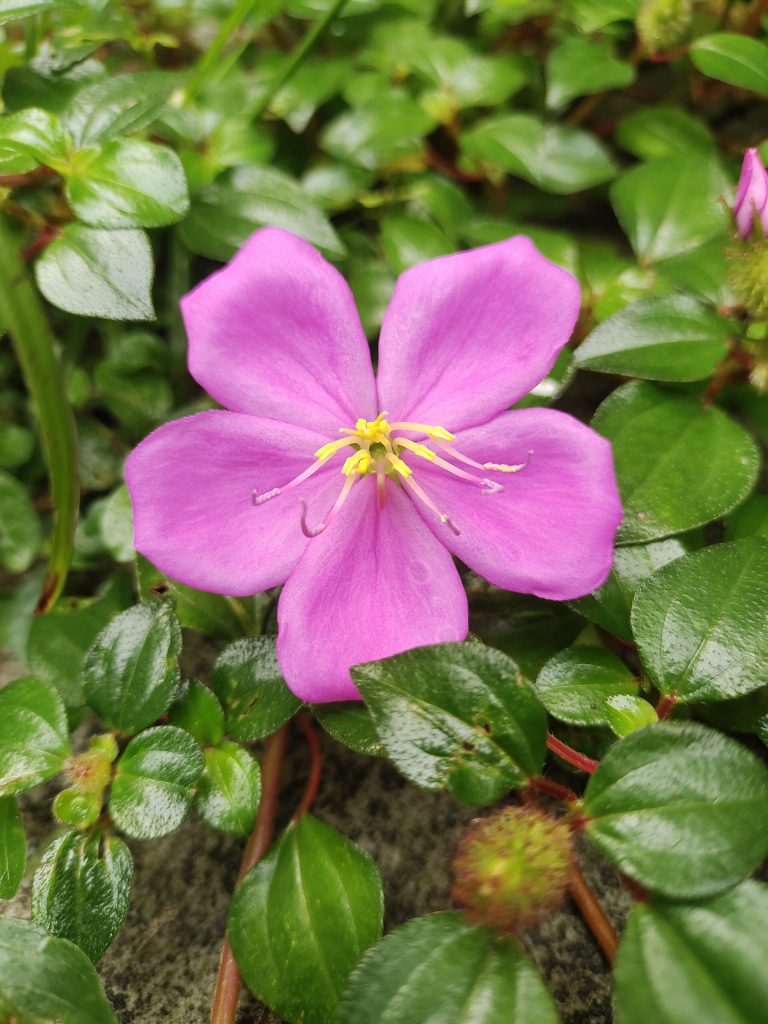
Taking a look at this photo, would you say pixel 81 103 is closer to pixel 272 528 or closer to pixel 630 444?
pixel 272 528

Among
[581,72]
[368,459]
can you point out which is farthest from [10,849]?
[581,72]

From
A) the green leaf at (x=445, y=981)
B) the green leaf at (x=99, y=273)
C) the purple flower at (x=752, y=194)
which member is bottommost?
the green leaf at (x=445, y=981)

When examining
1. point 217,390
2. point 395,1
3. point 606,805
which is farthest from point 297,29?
point 606,805

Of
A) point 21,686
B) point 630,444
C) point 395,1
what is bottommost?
point 21,686

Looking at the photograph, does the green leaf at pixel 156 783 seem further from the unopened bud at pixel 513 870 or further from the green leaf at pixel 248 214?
the green leaf at pixel 248 214

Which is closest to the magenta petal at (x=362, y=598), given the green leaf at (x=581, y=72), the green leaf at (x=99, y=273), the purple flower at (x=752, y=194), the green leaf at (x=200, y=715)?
the green leaf at (x=200, y=715)

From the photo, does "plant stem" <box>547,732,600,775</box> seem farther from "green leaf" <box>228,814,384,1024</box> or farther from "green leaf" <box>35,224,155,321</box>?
"green leaf" <box>35,224,155,321</box>

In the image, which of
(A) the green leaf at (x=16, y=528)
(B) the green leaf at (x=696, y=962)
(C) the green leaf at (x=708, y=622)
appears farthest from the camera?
(A) the green leaf at (x=16, y=528)

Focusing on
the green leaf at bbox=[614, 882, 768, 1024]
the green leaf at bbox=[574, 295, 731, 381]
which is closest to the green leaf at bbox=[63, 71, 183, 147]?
the green leaf at bbox=[574, 295, 731, 381]
